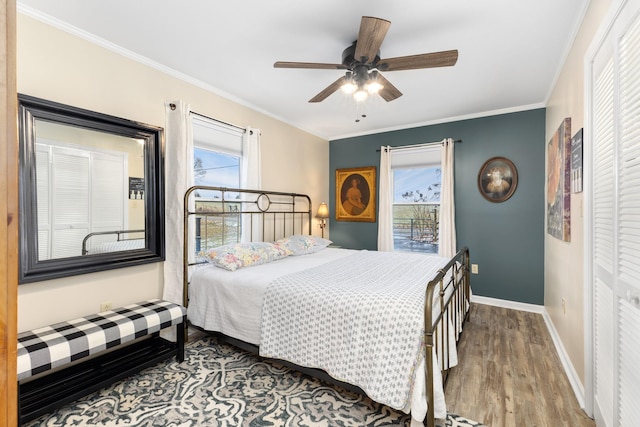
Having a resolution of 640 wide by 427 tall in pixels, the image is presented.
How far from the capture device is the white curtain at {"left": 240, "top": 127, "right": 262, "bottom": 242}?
3504 millimetres

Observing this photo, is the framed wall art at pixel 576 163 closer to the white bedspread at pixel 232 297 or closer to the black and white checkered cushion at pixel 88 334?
the white bedspread at pixel 232 297

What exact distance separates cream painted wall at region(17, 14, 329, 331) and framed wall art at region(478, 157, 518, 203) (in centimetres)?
335

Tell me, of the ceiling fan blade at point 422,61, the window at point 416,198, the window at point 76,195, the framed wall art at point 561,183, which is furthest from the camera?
the window at point 416,198

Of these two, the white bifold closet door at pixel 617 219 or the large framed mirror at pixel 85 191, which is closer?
the white bifold closet door at pixel 617 219

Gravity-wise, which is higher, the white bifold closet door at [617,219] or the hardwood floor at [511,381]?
the white bifold closet door at [617,219]

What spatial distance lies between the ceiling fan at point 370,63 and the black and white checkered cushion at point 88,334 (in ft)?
6.82

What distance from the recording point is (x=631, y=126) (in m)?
1.24

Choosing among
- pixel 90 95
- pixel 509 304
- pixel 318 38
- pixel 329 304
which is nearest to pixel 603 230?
pixel 329 304

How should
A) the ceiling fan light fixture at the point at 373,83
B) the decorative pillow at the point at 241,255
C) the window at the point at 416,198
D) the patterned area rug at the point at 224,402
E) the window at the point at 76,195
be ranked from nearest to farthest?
the patterned area rug at the point at 224,402
the window at the point at 76,195
the ceiling fan light fixture at the point at 373,83
the decorative pillow at the point at 241,255
the window at the point at 416,198

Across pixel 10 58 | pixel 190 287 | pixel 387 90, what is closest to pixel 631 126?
pixel 387 90

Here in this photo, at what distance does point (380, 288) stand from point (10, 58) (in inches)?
75.1

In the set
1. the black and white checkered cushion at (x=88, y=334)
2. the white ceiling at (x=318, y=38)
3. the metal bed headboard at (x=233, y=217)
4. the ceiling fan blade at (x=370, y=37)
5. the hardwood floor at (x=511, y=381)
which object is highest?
the white ceiling at (x=318, y=38)

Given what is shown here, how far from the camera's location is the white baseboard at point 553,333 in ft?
6.40

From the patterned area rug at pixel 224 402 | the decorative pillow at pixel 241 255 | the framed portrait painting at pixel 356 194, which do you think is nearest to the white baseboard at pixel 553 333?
the patterned area rug at pixel 224 402
